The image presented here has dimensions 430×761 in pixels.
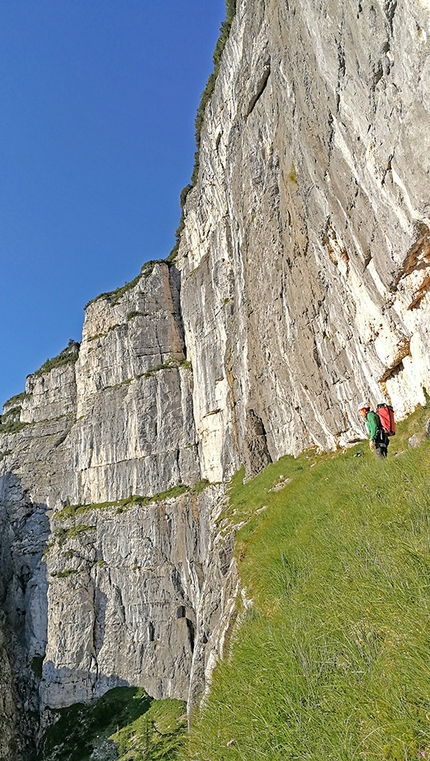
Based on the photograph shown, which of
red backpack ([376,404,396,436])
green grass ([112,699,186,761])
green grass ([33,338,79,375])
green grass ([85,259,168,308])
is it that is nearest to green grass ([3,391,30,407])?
green grass ([33,338,79,375])

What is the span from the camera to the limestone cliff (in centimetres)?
1003

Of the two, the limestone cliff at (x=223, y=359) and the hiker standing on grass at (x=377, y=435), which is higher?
the limestone cliff at (x=223, y=359)

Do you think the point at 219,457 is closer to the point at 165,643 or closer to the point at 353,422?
the point at 165,643

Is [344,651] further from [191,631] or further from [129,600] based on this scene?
[129,600]

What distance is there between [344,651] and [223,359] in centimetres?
2780

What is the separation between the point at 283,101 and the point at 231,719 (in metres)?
18.8

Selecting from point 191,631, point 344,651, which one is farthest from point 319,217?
point 191,631

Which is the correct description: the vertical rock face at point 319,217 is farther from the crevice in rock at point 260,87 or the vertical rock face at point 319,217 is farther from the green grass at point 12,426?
the green grass at point 12,426

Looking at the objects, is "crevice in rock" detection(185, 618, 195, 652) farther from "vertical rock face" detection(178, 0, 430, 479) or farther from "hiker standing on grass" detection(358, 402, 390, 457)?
"hiker standing on grass" detection(358, 402, 390, 457)

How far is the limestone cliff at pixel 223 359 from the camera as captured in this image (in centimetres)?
1003

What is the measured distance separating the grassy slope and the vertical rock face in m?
4.94

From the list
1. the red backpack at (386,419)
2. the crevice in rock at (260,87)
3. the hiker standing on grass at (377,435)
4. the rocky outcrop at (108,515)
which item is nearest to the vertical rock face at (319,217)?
the crevice in rock at (260,87)

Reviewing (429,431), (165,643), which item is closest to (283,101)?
(429,431)

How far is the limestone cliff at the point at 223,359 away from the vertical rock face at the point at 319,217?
0.07 meters
